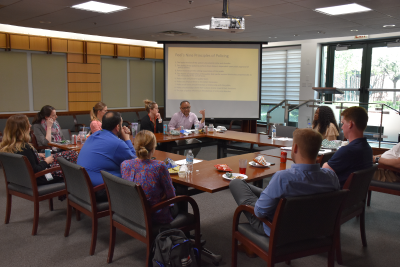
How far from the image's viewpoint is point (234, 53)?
22.9ft

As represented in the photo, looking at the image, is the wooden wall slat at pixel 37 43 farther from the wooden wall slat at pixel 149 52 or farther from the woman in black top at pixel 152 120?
the woman in black top at pixel 152 120

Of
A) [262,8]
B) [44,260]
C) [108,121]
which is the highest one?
[262,8]

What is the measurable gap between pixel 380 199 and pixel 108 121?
3576 millimetres

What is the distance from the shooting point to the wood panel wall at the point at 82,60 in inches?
309

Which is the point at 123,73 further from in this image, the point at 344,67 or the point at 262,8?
the point at 344,67

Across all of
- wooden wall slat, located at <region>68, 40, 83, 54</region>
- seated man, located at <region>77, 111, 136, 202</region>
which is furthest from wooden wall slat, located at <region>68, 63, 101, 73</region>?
seated man, located at <region>77, 111, 136, 202</region>

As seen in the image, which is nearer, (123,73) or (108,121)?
(108,121)

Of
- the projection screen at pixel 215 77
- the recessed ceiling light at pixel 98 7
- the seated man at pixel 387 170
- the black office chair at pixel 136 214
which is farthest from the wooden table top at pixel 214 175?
the projection screen at pixel 215 77

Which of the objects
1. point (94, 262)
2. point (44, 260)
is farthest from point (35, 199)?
point (94, 262)

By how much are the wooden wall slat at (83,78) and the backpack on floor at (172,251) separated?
7.08 m

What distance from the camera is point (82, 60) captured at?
8.52 m

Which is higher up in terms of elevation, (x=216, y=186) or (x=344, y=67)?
(x=344, y=67)

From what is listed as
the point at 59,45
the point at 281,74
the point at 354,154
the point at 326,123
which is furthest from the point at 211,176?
the point at 281,74

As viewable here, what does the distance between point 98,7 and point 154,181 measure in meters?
4.00
